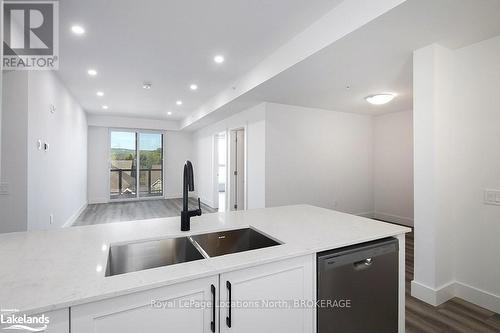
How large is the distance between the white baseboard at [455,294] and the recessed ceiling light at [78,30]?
4321mm

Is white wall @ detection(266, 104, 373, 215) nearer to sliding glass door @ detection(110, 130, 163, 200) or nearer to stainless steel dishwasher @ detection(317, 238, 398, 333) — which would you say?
stainless steel dishwasher @ detection(317, 238, 398, 333)

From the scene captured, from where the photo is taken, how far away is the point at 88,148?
722 centimetres

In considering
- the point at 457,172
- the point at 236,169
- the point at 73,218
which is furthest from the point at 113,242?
the point at 73,218

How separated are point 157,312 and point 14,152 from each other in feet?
9.43

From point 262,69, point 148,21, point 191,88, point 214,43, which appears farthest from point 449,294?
point 191,88

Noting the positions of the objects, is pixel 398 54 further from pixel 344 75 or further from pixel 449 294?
pixel 449 294

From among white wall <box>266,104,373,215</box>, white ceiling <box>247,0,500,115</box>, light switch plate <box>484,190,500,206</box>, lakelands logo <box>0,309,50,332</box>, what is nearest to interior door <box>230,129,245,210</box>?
white wall <box>266,104,373,215</box>

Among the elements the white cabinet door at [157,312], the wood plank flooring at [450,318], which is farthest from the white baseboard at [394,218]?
the white cabinet door at [157,312]

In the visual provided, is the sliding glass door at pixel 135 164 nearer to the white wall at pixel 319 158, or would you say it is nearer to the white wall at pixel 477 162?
the white wall at pixel 319 158

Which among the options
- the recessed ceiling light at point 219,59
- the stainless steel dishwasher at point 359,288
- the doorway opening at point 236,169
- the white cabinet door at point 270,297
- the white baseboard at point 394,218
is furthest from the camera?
the doorway opening at point 236,169

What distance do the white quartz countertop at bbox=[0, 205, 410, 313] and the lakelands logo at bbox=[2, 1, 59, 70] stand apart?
210 centimetres

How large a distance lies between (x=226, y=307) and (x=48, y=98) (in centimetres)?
397

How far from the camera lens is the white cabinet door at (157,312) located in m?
0.78

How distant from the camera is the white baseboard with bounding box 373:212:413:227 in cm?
486
